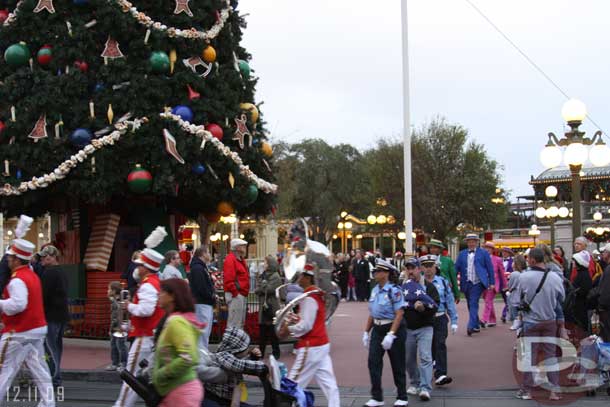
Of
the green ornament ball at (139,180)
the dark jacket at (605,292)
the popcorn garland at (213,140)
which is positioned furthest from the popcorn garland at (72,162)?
the dark jacket at (605,292)

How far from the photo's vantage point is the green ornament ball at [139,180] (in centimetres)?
1450

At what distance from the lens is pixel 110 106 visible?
14.7 metres

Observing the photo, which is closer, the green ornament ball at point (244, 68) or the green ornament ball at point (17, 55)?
the green ornament ball at point (17, 55)

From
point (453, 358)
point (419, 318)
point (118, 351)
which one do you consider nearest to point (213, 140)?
point (118, 351)

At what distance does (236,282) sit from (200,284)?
1475mm

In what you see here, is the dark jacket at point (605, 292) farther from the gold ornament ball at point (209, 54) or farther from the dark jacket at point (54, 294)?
the gold ornament ball at point (209, 54)

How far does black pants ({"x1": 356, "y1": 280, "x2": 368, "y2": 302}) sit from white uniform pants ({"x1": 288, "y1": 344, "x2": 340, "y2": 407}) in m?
20.5

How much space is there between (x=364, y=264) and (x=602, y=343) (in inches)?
709

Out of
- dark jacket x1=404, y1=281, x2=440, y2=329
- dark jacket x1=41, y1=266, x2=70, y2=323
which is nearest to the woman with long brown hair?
dark jacket x1=404, y1=281, x2=440, y2=329

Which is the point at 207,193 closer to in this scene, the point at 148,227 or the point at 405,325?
the point at 148,227

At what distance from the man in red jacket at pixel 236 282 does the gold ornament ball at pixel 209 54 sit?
406cm

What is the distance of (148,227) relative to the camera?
16.9 meters

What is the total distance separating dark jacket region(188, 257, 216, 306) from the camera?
12.2 meters
